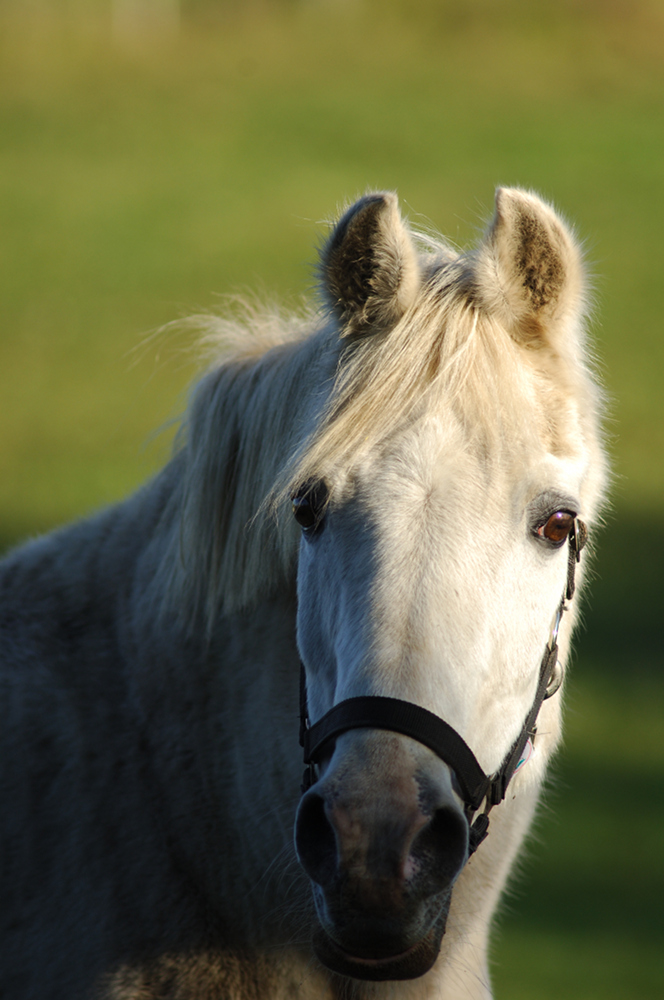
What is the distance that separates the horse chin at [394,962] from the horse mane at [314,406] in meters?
0.76

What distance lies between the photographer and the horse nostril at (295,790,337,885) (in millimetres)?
1476

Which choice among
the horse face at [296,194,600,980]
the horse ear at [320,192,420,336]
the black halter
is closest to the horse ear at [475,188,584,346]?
the horse face at [296,194,600,980]

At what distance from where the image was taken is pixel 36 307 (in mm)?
16938

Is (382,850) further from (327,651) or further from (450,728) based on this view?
(327,651)

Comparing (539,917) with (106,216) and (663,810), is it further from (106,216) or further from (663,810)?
(106,216)

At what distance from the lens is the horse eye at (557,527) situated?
1.71 meters

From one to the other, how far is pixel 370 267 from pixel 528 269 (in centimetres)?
30

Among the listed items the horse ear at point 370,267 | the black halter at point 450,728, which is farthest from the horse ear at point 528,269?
the black halter at point 450,728

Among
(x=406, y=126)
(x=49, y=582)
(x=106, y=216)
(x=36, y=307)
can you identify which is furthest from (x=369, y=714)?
(x=406, y=126)

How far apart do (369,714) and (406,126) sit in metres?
22.6

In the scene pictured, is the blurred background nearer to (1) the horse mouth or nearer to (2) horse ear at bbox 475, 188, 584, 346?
(1) the horse mouth

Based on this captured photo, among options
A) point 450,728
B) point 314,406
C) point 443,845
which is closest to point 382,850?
point 443,845

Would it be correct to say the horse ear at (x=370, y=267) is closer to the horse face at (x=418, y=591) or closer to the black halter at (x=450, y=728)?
the horse face at (x=418, y=591)

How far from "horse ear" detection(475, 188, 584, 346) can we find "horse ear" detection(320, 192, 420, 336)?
146 mm
